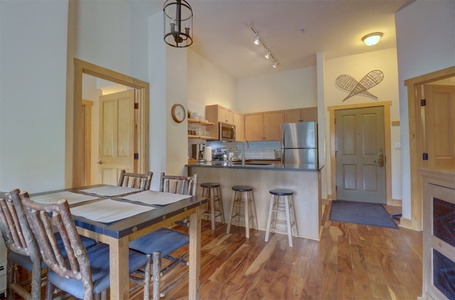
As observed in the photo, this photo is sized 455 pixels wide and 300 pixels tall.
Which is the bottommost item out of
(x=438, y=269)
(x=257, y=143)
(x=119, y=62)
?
(x=438, y=269)

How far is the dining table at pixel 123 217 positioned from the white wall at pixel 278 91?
456cm

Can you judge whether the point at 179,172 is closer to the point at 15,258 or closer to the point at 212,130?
the point at 212,130

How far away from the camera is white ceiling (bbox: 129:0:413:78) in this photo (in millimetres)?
2967

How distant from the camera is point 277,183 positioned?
9.84 feet

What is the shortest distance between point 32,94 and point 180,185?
1556 mm

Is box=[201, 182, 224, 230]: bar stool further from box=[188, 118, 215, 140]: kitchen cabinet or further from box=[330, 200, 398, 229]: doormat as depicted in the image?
box=[330, 200, 398, 229]: doormat

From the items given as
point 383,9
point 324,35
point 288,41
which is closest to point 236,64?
point 288,41

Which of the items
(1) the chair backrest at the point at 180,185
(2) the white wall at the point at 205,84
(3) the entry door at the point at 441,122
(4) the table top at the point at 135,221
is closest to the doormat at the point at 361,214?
(3) the entry door at the point at 441,122

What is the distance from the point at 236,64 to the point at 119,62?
9.48ft

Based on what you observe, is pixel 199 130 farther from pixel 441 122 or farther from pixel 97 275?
pixel 441 122

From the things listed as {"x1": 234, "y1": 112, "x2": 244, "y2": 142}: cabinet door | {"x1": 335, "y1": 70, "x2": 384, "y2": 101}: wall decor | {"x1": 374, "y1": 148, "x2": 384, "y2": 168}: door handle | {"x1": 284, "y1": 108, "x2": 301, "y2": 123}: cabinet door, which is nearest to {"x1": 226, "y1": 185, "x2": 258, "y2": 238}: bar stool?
{"x1": 234, "y1": 112, "x2": 244, "y2": 142}: cabinet door

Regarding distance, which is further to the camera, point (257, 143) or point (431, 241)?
point (257, 143)

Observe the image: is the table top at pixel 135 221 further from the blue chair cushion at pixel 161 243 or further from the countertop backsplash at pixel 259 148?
the countertop backsplash at pixel 259 148

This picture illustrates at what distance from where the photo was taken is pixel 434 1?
2.79m
